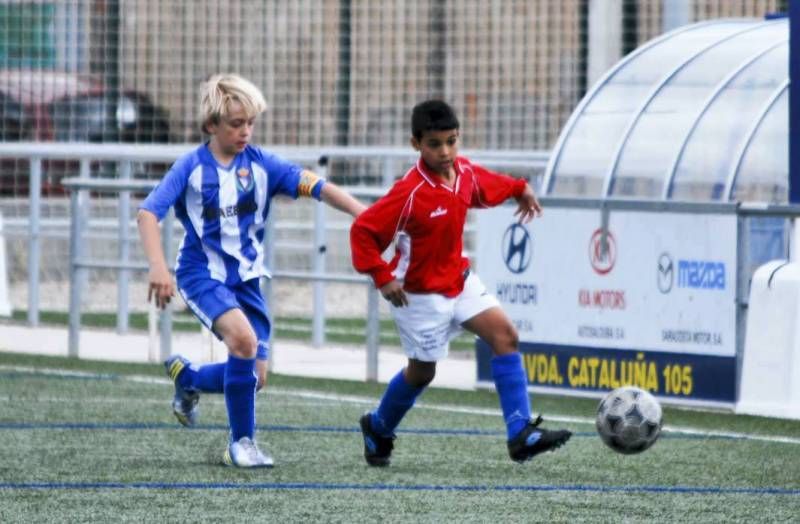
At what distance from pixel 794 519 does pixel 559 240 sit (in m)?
5.18

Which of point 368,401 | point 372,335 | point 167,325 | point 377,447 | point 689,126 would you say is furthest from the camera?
point 167,325

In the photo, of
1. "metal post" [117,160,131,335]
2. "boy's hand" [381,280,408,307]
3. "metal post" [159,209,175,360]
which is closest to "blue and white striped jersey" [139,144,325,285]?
"boy's hand" [381,280,408,307]

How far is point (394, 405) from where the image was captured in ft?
29.8

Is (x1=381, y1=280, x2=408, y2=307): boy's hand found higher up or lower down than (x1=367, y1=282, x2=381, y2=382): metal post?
higher up

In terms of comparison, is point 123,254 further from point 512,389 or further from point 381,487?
point 381,487

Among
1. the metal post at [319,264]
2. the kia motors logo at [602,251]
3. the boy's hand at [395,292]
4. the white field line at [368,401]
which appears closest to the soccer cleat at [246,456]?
the boy's hand at [395,292]

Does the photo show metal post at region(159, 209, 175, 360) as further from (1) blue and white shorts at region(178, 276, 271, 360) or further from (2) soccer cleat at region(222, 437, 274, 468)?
(2) soccer cleat at region(222, 437, 274, 468)

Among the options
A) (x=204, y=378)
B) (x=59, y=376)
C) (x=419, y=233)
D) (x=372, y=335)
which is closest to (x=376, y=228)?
(x=419, y=233)

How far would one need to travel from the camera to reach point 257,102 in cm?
892

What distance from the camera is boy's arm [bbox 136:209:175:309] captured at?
8500mm

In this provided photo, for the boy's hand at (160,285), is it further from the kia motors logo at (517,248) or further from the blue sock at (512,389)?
the kia motors logo at (517,248)

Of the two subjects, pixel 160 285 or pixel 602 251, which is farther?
pixel 602 251

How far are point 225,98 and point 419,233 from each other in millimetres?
948

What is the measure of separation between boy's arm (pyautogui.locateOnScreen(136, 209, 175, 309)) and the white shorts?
962 mm
